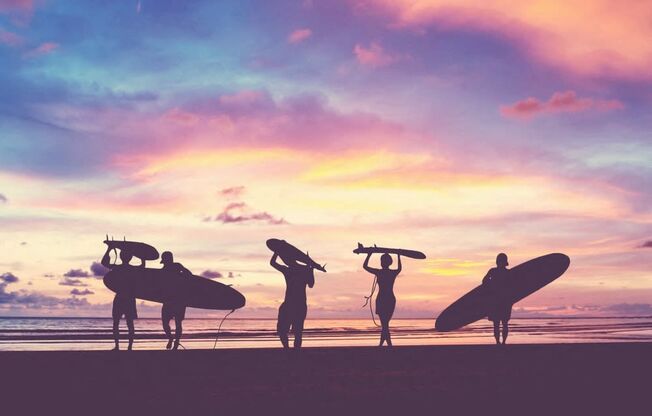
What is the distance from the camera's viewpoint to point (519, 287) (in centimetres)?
1853

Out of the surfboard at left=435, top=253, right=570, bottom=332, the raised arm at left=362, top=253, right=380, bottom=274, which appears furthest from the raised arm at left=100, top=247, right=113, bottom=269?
the surfboard at left=435, top=253, right=570, bottom=332

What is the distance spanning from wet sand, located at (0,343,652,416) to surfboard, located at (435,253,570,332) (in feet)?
19.3

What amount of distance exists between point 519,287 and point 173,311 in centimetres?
967

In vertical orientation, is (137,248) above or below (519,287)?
above

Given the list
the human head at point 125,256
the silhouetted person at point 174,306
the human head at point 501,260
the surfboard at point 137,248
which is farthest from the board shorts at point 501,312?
the human head at point 125,256

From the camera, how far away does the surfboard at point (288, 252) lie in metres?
13.6

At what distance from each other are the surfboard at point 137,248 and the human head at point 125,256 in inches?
5.1

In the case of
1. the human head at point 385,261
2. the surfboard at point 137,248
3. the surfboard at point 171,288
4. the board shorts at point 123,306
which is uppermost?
the surfboard at point 137,248

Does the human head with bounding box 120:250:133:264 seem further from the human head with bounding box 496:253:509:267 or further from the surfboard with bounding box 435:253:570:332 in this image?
the surfboard with bounding box 435:253:570:332

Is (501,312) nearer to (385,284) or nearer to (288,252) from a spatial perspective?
(385,284)

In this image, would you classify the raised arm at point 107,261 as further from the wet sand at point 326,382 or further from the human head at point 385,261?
the human head at point 385,261

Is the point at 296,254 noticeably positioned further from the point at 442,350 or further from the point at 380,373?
the point at 380,373

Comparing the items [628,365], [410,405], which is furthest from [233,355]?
[628,365]

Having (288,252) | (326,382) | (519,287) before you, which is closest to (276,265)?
(288,252)
